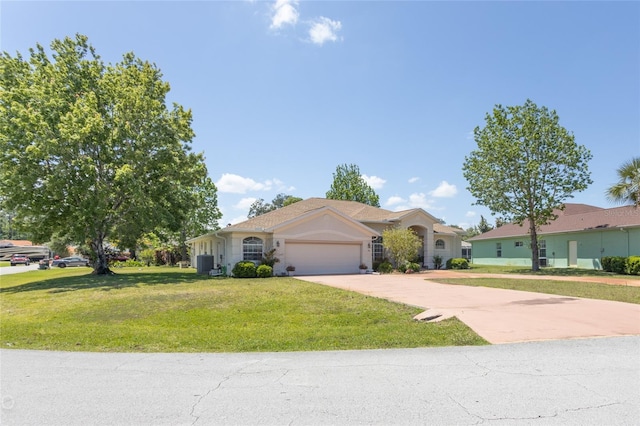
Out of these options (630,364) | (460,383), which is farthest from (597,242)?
(460,383)

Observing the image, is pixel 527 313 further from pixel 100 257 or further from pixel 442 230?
pixel 100 257

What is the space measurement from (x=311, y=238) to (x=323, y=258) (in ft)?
5.48

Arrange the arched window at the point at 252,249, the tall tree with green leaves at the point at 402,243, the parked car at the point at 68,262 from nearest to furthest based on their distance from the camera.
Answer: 1. the arched window at the point at 252,249
2. the tall tree with green leaves at the point at 402,243
3. the parked car at the point at 68,262

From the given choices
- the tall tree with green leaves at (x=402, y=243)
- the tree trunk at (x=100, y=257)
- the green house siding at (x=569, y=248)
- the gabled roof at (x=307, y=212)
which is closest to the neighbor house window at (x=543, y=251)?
the green house siding at (x=569, y=248)

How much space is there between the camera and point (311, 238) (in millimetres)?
25094

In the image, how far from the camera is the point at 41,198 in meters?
21.4

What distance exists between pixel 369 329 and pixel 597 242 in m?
25.7

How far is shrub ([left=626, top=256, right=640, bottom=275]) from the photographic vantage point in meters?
22.2

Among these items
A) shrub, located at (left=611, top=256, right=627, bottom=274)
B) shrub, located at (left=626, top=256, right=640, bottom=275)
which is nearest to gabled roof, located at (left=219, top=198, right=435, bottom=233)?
shrub, located at (left=611, top=256, right=627, bottom=274)

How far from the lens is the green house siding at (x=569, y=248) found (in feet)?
82.1

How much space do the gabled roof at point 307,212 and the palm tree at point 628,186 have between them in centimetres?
1204

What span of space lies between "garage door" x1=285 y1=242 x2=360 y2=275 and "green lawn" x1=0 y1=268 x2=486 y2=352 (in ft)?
33.6

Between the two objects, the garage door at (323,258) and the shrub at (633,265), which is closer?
the shrub at (633,265)

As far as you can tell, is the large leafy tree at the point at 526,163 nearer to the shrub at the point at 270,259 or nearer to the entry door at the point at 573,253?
the entry door at the point at 573,253
